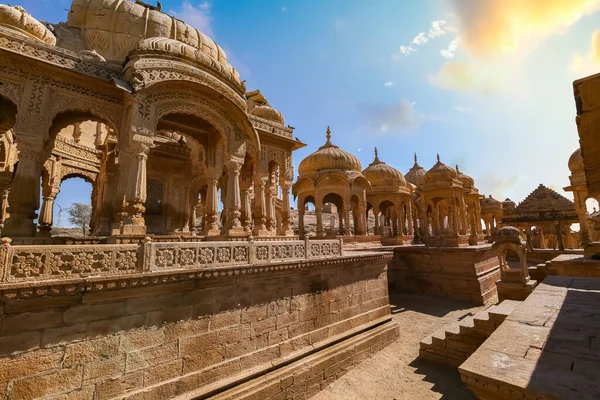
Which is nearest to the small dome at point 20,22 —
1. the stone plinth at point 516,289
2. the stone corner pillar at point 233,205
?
the stone corner pillar at point 233,205

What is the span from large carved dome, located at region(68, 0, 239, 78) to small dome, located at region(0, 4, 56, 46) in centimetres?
280

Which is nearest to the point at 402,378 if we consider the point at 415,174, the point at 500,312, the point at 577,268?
the point at 500,312

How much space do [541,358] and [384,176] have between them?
832 inches

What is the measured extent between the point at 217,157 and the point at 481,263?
14.9 m

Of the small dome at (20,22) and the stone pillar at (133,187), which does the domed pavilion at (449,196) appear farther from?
the small dome at (20,22)

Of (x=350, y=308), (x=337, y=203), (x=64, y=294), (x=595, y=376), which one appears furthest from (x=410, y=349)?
(x=337, y=203)

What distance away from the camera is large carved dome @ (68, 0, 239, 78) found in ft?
34.5

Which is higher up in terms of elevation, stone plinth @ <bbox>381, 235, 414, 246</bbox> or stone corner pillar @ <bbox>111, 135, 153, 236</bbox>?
stone corner pillar @ <bbox>111, 135, 153, 236</bbox>

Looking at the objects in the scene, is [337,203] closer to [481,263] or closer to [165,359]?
[481,263]

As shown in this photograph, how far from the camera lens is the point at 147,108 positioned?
24.1 feet

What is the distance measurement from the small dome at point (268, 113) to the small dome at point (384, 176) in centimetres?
1252

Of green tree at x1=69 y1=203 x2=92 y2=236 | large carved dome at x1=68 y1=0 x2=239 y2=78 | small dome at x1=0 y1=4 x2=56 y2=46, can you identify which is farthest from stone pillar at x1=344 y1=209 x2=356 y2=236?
green tree at x1=69 y1=203 x2=92 y2=236

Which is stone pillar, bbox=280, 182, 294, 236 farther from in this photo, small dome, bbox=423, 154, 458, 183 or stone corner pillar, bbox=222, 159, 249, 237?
small dome, bbox=423, 154, 458, 183

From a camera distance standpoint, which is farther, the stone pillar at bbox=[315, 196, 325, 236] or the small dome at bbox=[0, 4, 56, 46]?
the stone pillar at bbox=[315, 196, 325, 236]
